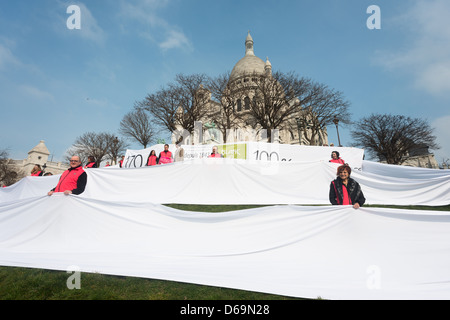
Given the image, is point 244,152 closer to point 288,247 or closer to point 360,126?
point 288,247

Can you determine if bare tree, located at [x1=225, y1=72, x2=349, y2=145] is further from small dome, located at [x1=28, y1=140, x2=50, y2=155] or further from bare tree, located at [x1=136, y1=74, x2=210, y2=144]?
small dome, located at [x1=28, y1=140, x2=50, y2=155]

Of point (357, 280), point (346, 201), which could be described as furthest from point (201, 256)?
point (346, 201)

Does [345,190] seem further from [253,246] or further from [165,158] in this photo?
[165,158]

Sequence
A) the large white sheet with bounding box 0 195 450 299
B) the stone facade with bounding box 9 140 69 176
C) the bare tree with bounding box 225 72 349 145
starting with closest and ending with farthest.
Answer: the large white sheet with bounding box 0 195 450 299 < the bare tree with bounding box 225 72 349 145 < the stone facade with bounding box 9 140 69 176

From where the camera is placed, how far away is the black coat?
14.2 feet

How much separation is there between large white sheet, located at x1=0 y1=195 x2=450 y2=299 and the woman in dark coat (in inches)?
40.9

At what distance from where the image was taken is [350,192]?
4.44 meters

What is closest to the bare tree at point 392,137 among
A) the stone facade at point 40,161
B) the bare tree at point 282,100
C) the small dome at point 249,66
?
the bare tree at point 282,100

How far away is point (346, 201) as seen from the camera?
445 centimetres

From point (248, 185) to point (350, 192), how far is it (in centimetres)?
469

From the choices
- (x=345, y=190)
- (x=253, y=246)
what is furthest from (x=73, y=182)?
(x=345, y=190)

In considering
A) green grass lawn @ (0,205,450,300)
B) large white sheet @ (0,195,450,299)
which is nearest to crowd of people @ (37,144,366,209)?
large white sheet @ (0,195,450,299)
